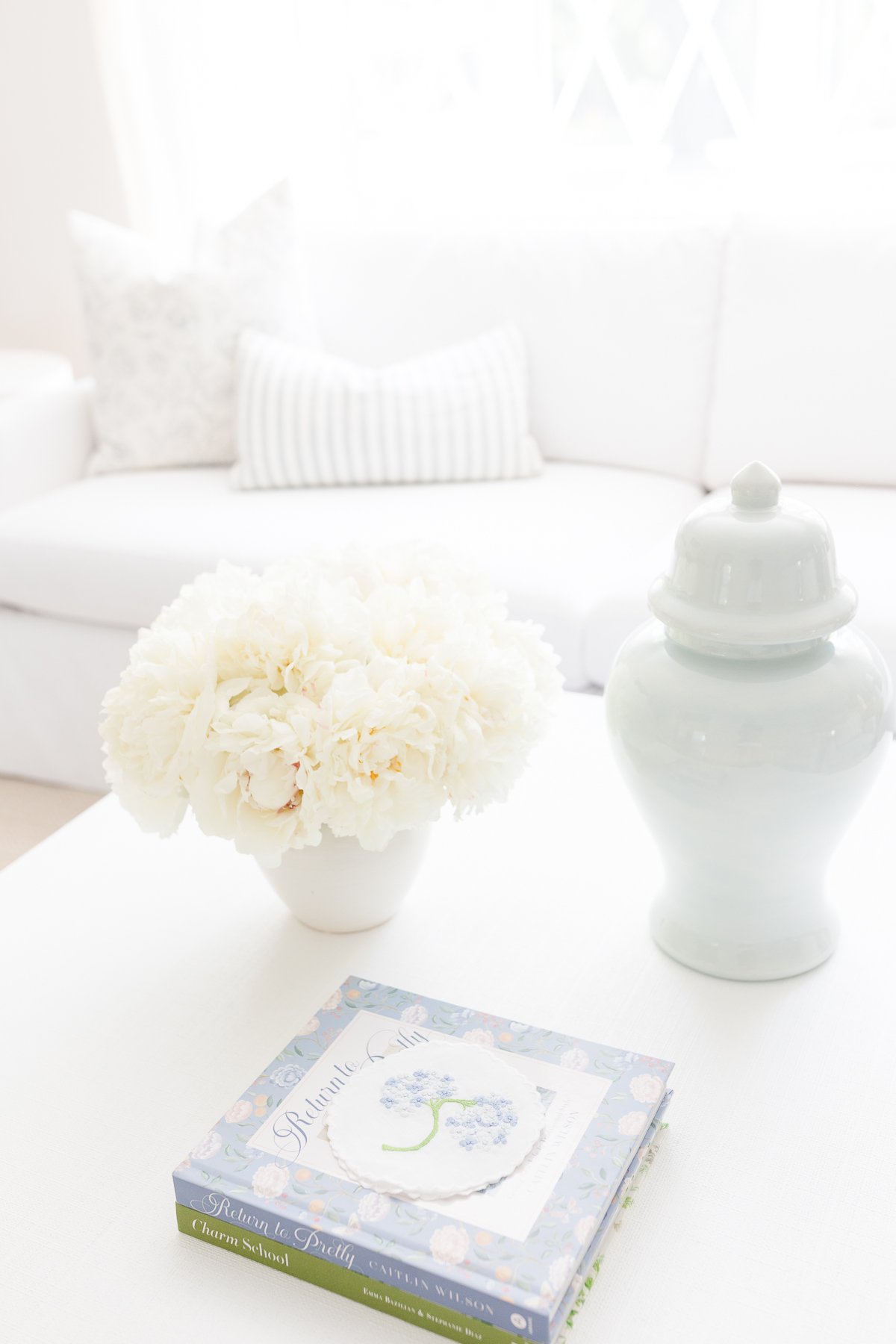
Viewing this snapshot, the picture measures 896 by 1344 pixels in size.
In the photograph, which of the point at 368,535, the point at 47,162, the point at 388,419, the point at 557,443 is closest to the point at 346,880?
the point at 368,535

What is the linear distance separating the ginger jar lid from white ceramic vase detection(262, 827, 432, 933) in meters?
0.26

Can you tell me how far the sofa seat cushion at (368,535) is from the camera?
1.62 meters

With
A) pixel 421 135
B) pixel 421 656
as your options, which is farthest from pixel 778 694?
pixel 421 135

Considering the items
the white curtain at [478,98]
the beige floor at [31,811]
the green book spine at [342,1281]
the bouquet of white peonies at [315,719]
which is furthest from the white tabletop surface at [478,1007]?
the white curtain at [478,98]

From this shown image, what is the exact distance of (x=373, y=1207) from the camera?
0.63 meters

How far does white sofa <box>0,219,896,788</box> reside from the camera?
180 centimetres

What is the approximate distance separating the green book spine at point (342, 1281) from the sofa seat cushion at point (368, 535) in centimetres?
102

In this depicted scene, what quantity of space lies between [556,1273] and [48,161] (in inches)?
125

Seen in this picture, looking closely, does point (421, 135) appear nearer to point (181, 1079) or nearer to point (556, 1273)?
point (181, 1079)

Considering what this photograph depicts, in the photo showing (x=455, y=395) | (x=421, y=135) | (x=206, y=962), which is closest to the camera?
(x=206, y=962)

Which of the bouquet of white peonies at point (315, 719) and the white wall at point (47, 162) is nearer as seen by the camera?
the bouquet of white peonies at point (315, 719)

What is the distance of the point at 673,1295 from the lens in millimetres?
614

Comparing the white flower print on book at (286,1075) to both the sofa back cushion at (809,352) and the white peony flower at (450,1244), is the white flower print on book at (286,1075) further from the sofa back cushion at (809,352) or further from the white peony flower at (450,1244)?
the sofa back cushion at (809,352)

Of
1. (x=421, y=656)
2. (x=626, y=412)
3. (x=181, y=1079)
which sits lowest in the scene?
(x=626, y=412)
